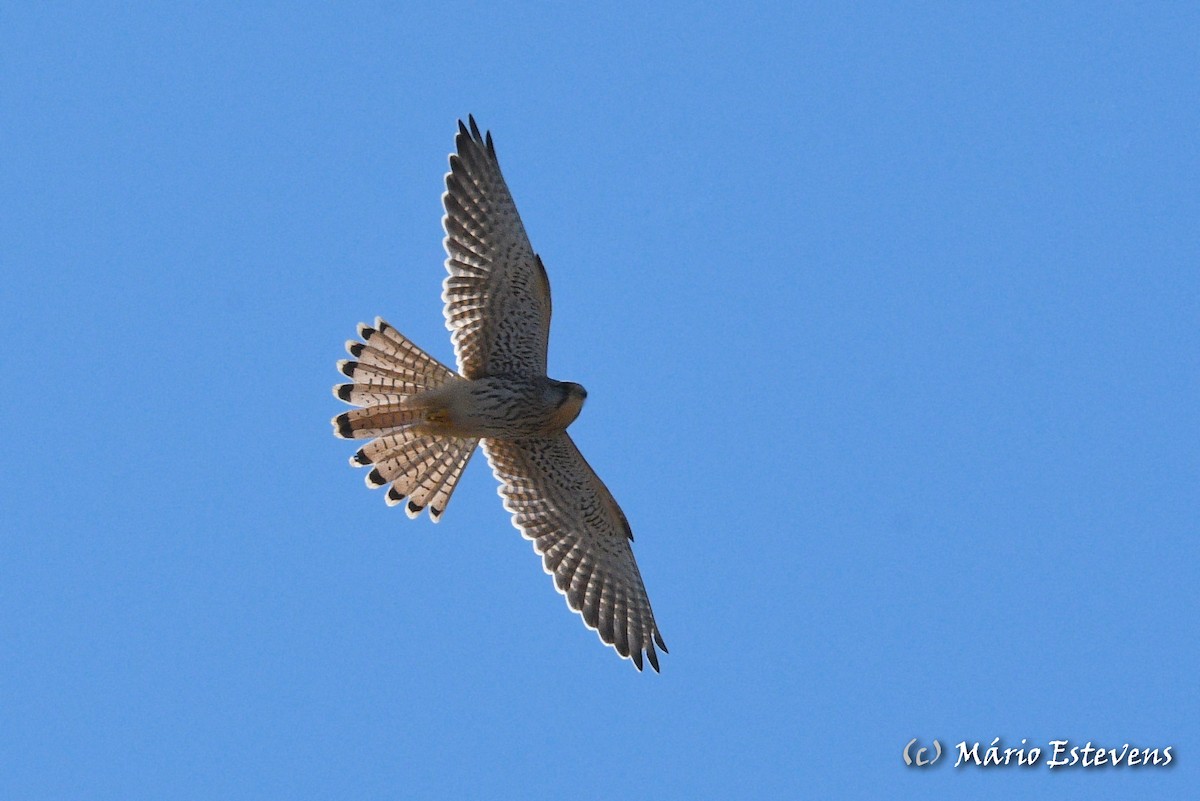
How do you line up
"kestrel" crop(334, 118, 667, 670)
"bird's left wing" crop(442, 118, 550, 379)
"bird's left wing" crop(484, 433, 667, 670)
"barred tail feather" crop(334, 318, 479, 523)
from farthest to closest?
"bird's left wing" crop(484, 433, 667, 670), "bird's left wing" crop(442, 118, 550, 379), "kestrel" crop(334, 118, 667, 670), "barred tail feather" crop(334, 318, 479, 523)

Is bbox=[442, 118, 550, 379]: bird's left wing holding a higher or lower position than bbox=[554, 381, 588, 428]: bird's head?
higher

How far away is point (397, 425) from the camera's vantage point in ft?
35.9

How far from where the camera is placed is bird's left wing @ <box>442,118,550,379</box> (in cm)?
1108

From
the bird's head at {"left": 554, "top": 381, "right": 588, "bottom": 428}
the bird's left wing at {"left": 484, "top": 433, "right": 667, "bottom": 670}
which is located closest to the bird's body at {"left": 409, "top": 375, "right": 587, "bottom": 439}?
the bird's head at {"left": 554, "top": 381, "right": 588, "bottom": 428}

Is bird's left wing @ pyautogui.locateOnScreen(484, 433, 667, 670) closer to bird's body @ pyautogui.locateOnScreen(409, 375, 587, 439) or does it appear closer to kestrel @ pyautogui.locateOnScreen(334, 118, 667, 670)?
kestrel @ pyautogui.locateOnScreen(334, 118, 667, 670)

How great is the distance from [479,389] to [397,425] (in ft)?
2.06

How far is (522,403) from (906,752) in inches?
143

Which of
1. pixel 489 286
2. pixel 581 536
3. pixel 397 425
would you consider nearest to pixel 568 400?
pixel 489 286

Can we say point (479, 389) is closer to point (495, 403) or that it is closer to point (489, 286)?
point (495, 403)

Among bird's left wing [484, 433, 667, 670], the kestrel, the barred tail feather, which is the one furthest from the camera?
bird's left wing [484, 433, 667, 670]

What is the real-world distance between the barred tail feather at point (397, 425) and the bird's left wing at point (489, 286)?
14.9 inches

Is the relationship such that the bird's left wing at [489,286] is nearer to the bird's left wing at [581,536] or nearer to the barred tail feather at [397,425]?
the barred tail feather at [397,425]

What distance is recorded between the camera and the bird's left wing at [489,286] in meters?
11.1

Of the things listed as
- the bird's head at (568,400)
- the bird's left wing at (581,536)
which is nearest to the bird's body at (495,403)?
the bird's head at (568,400)
